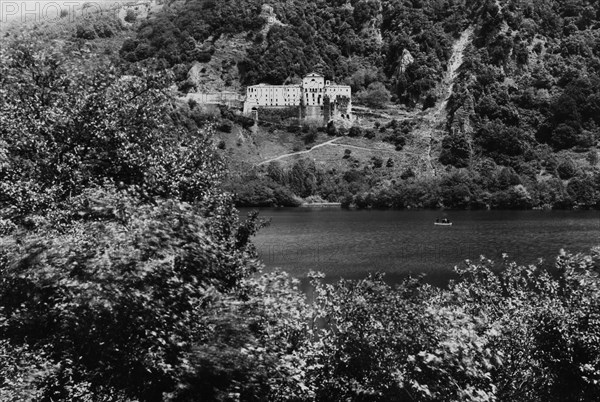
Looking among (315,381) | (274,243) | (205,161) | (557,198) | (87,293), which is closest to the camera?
(87,293)

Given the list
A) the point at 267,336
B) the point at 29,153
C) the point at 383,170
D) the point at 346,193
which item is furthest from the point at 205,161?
the point at 383,170

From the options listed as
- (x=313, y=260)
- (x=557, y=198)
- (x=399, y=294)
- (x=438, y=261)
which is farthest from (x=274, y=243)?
(x=557, y=198)

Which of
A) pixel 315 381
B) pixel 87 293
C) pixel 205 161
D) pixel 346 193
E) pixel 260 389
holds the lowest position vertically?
pixel 346 193

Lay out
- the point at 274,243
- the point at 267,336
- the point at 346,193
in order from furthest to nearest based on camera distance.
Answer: the point at 346,193 < the point at 274,243 < the point at 267,336

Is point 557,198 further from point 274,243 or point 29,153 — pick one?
point 29,153

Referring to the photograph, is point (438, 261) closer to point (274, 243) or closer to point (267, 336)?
point (274, 243)

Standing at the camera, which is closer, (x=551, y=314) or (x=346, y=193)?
(x=551, y=314)

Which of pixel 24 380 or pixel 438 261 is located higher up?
pixel 24 380
